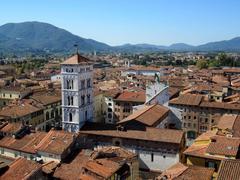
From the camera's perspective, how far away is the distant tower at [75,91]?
55.7 meters

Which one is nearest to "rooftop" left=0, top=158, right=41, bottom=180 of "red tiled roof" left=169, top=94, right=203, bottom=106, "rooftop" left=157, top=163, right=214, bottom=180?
"rooftop" left=157, top=163, right=214, bottom=180

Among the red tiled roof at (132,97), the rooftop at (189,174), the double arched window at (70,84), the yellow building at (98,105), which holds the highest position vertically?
the double arched window at (70,84)

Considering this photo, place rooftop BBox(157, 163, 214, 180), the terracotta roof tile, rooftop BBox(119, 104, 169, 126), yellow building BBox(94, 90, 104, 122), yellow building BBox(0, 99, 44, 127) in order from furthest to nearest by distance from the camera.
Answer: yellow building BBox(94, 90, 104, 122) < yellow building BBox(0, 99, 44, 127) < rooftop BBox(119, 104, 169, 126) < rooftop BBox(157, 163, 214, 180) < the terracotta roof tile

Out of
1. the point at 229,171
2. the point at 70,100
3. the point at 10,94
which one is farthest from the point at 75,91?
the point at 10,94

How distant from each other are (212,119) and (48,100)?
35.0 meters

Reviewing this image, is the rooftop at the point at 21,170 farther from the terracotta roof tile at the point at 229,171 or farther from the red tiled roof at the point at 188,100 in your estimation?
the red tiled roof at the point at 188,100

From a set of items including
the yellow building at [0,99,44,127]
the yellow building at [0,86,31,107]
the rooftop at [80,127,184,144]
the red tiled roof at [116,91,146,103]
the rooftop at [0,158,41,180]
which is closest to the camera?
the rooftop at [0,158,41,180]

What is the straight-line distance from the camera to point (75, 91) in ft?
183

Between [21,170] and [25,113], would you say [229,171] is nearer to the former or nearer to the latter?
[21,170]

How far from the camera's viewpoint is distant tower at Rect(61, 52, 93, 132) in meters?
55.7

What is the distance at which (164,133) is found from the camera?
50.4 metres

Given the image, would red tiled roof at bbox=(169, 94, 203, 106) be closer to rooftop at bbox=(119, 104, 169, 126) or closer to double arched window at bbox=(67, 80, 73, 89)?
rooftop at bbox=(119, 104, 169, 126)

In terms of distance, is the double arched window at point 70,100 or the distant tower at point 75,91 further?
the double arched window at point 70,100

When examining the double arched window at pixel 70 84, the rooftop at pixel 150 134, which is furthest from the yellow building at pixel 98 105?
the rooftop at pixel 150 134
